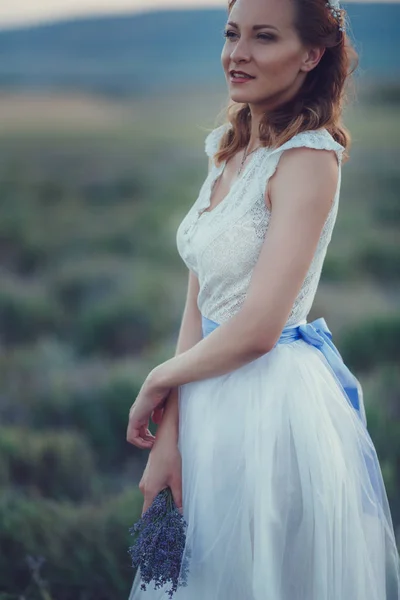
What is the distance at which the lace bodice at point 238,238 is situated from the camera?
5.26ft

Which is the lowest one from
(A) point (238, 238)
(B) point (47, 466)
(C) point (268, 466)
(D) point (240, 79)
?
(C) point (268, 466)

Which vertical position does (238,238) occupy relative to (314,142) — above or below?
below

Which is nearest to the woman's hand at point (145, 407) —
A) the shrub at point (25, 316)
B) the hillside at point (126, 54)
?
the shrub at point (25, 316)

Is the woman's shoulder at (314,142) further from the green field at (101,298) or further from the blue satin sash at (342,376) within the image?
Answer: the green field at (101,298)

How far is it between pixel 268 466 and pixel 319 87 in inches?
32.1

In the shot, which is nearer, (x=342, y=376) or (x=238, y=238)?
(x=238, y=238)

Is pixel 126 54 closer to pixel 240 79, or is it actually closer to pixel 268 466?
pixel 240 79

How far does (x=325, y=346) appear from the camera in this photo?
Result: 1.81m

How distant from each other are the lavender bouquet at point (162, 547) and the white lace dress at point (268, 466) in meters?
0.04

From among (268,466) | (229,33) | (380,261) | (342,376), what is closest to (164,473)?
(268,466)

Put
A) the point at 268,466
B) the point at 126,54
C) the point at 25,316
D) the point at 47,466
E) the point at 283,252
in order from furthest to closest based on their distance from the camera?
the point at 126,54
the point at 25,316
the point at 47,466
the point at 268,466
the point at 283,252

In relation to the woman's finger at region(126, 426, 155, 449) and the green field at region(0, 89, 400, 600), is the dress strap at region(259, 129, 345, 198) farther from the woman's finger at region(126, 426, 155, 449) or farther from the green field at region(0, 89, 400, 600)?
the green field at region(0, 89, 400, 600)

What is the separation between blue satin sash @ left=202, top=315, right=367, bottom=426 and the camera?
1.76m

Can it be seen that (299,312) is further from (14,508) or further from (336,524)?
(14,508)
